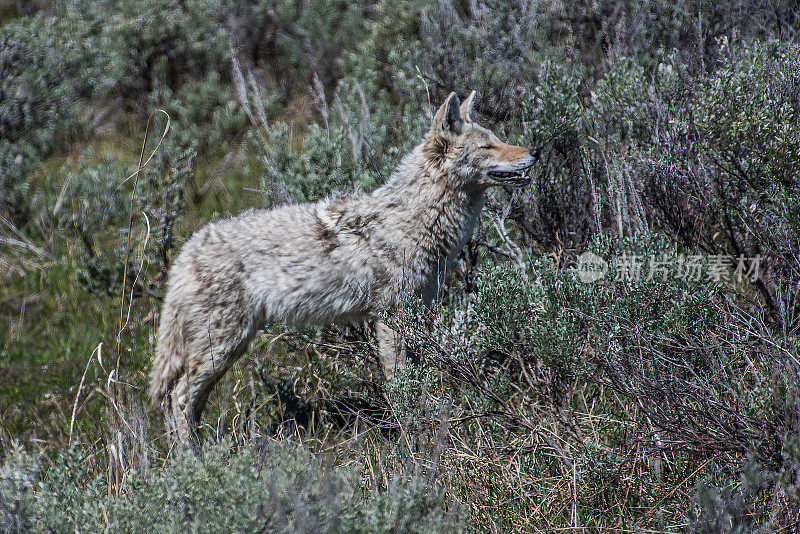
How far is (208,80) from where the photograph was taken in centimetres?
1042

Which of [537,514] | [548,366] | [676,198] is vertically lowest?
[537,514]

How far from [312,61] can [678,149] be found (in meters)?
6.39

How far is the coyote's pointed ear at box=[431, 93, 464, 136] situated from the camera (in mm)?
5258

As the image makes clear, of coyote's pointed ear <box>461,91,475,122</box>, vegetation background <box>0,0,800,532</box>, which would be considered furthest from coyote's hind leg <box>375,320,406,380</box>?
coyote's pointed ear <box>461,91,475,122</box>

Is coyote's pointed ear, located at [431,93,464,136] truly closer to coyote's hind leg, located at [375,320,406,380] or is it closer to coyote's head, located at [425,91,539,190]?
coyote's head, located at [425,91,539,190]

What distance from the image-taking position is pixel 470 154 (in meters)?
5.28

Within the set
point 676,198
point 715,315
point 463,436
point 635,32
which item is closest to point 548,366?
point 463,436

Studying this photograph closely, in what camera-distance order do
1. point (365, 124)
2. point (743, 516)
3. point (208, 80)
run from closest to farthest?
point (743, 516) → point (365, 124) → point (208, 80)

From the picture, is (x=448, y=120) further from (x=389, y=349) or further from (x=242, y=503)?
(x=242, y=503)

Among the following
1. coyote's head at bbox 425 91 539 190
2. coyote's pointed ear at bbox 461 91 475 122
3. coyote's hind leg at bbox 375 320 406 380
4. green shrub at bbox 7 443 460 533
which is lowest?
coyote's hind leg at bbox 375 320 406 380

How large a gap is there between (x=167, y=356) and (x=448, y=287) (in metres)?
2.28

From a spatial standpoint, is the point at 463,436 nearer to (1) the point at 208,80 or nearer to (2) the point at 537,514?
(2) the point at 537,514

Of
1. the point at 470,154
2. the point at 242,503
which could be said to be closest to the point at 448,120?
the point at 470,154

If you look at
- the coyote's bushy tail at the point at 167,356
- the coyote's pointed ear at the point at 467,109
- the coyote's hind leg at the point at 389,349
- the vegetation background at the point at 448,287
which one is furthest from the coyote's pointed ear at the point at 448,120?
the coyote's bushy tail at the point at 167,356
